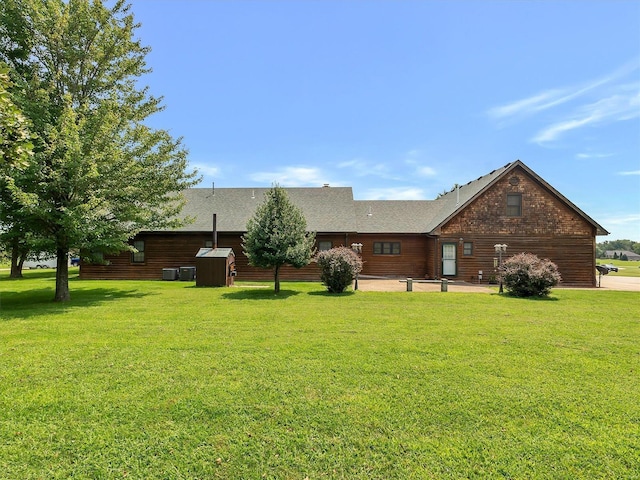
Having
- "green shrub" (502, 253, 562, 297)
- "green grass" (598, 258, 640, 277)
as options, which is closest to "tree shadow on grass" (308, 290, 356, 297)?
"green shrub" (502, 253, 562, 297)

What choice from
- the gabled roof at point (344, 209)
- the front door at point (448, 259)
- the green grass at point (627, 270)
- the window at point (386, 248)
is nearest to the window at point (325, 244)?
the gabled roof at point (344, 209)

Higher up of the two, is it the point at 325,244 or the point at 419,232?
the point at 419,232

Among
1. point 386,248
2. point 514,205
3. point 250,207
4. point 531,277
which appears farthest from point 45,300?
→ point 514,205

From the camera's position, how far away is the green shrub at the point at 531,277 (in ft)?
46.9

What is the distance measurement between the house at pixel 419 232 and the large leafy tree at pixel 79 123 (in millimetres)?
5893

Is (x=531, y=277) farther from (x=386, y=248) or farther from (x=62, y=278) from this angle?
(x=62, y=278)

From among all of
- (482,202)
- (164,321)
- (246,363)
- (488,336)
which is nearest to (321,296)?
(164,321)

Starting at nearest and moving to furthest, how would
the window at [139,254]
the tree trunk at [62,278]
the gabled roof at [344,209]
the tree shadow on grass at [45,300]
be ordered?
the tree shadow on grass at [45,300] → the tree trunk at [62,278] → the gabled roof at [344,209] → the window at [139,254]

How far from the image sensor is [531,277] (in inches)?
566

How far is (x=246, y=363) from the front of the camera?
5.88 metres

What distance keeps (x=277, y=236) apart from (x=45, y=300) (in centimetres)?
933

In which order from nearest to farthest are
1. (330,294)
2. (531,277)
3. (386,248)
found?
(531,277) → (330,294) → (386,248)

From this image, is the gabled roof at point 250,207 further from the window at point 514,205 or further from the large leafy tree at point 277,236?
the window at point 514,205

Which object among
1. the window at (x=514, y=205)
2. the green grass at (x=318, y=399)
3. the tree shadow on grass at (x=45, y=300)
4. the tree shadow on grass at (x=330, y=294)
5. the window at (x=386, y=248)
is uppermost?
the window at (x=514, y=205)
